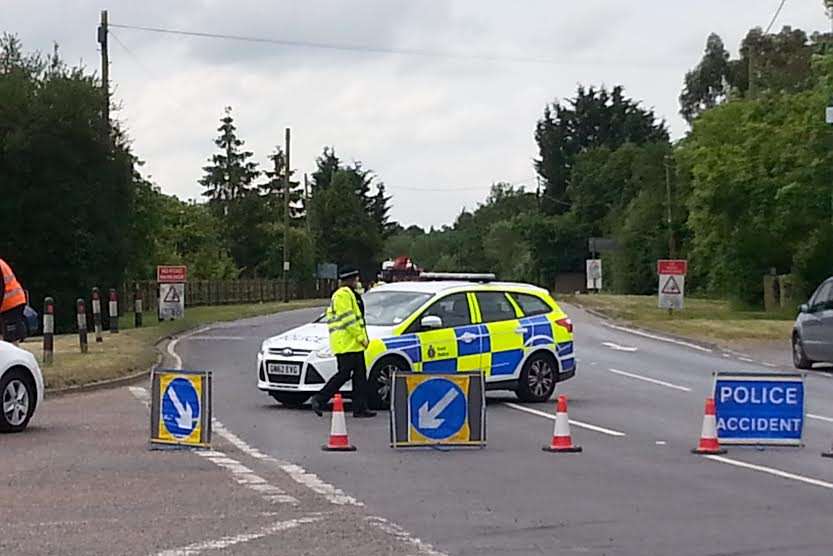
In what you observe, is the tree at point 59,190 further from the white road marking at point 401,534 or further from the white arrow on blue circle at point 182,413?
the white road marking at point 401,534

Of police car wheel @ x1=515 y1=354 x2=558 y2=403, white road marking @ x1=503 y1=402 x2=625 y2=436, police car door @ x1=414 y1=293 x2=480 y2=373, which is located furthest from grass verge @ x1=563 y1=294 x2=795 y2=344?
police car door @ x1=414 y1=293 x2=480 y2=373

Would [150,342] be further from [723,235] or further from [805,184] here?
[723,235]

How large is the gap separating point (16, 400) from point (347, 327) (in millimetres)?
3729

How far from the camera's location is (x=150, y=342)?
34.6 m

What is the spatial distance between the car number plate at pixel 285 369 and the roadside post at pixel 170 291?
25096mm

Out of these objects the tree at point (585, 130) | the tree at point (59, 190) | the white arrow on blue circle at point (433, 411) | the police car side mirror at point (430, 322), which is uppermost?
the tree at point (585, 130)

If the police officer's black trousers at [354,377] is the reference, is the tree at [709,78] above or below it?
above

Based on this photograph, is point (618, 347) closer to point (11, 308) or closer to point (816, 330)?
point (816, 330)

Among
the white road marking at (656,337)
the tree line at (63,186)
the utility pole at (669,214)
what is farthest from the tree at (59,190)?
the utility pole at (669,214)

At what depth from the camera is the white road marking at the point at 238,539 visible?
359 inches

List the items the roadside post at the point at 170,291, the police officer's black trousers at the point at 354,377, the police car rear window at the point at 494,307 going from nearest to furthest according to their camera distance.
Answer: the police officer's black trousers at the point at 354,377 → the police car rear window at the point at 494,307 → the roadside post at the point at 170,291

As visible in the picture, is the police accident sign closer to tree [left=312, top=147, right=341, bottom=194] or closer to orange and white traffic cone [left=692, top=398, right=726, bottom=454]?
orange and white traffic cone [left=692, top=398, right=726, bottom=454]

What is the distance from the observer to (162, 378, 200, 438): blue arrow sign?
46.6ft

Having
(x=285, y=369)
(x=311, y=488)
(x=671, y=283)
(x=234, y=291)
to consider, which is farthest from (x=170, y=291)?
(x=234, y=291)
